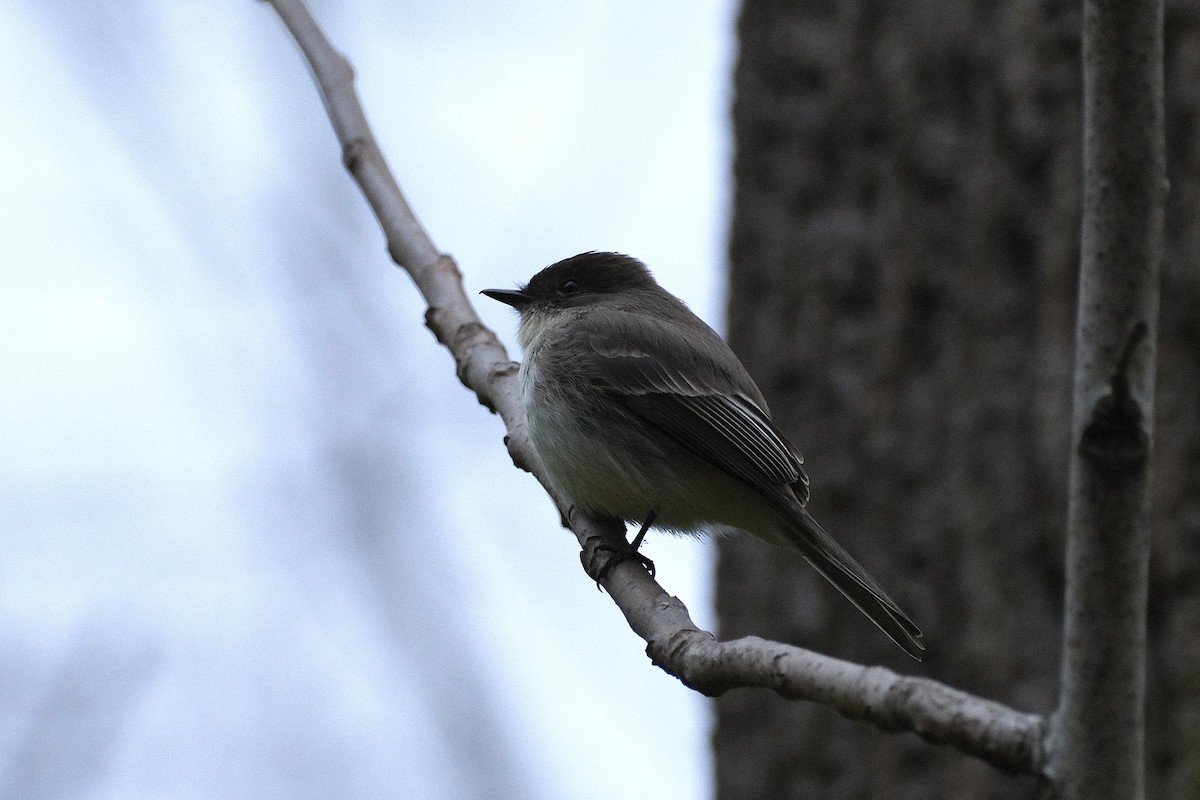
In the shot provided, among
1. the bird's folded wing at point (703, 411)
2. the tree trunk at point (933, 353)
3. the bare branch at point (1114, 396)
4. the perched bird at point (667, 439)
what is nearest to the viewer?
the bare branch at point (1114, 396)

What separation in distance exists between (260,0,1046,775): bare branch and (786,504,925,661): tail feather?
56 centimetres

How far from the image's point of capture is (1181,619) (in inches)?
161

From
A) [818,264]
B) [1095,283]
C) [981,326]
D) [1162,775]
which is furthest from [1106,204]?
[818,264]

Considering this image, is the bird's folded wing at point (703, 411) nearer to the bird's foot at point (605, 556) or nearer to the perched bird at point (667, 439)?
the perched bird at point (667, 439)

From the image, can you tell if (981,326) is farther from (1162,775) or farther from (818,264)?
(1162,775)

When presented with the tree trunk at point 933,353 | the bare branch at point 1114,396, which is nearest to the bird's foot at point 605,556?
the tree trunk at point 933,353

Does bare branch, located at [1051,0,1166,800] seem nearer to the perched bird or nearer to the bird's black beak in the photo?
the perched bird

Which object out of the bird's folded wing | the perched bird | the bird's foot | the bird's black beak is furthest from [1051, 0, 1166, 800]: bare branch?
the bird's black beak

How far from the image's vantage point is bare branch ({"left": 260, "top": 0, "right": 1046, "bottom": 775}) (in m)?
1.50

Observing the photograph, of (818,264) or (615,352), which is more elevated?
(818,264)

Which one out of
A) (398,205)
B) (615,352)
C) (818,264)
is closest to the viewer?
(398,205)

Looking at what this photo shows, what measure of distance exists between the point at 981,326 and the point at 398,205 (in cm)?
227

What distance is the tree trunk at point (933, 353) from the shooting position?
171 inches

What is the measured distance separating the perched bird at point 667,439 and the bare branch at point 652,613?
0.22 meters
